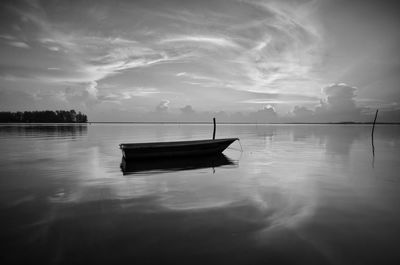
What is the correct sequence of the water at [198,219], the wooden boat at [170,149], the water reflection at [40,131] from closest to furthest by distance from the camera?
the water at [198,219] → the wooden boat at [170,149] → the water reflection at [40,131]

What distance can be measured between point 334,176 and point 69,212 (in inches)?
588

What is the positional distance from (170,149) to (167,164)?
1.98m

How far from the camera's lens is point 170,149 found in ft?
66.1

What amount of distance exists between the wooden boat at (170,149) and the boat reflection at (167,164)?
0.44 metres

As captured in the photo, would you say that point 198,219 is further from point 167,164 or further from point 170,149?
point 170,149

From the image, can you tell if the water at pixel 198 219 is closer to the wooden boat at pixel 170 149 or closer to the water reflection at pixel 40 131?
the wooden boat at pixel 170 149

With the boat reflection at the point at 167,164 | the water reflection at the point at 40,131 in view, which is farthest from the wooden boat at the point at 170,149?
the water reflection at the point at 40,131

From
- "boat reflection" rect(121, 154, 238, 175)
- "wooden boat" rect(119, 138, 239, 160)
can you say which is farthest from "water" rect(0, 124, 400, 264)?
"wooden boat" rect(119, 138, 239, 160)

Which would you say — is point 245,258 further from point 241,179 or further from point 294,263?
point 241,179

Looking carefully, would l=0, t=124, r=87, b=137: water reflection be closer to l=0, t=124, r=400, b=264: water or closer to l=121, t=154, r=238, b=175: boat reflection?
l=121, t=154, r=238, b=175: boat reflection

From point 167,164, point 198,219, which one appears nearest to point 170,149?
point 167,164

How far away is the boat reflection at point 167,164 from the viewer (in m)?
16.5

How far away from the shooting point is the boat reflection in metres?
16.5

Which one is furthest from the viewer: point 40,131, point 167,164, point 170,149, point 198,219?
point 40,131
